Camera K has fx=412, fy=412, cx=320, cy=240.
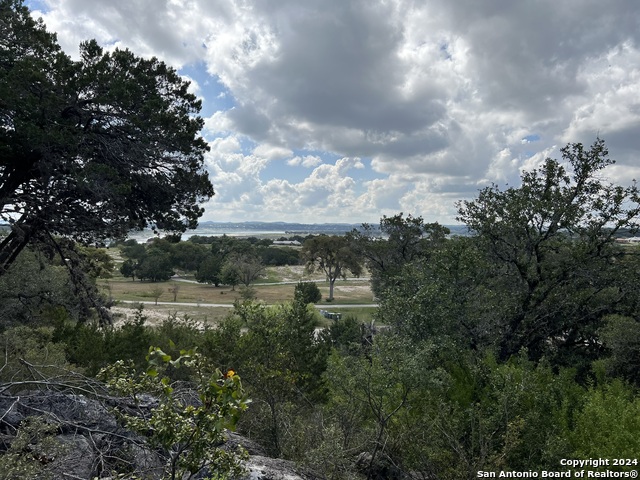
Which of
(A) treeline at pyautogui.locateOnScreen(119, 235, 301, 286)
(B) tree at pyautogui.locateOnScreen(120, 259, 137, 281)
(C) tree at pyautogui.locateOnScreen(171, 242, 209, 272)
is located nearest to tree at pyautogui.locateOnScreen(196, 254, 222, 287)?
(A) treeline at pyautogui.locateOnScreen(119, 235, 301, 286)

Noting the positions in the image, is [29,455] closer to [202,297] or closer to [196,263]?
[202,297]

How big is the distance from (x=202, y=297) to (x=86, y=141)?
46.4m

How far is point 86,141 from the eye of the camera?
9.90m

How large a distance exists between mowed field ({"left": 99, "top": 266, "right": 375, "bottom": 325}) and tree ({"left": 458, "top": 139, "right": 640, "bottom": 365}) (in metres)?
23.7

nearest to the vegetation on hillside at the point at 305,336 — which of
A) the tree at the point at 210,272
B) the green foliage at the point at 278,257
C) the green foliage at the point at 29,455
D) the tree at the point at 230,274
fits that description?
the green foliage at the point at 29,455

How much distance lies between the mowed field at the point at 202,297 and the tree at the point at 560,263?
77.9ft

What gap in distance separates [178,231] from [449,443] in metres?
8.66

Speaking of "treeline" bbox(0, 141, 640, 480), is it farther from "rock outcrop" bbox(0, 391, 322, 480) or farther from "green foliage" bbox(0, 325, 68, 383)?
"rock outcrop" bbox(0, 391, 322, 480)

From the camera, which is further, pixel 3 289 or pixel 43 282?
pixel 43 282

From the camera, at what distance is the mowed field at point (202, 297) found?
4072 cm

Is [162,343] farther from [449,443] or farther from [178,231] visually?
[449,443]

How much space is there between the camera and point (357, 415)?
8094mm

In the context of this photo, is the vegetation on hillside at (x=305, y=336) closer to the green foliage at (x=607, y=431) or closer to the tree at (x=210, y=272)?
the green foliage at (x=607, y=431)

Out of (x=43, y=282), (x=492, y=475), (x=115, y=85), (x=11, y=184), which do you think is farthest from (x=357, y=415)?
(x=43, y=282)
